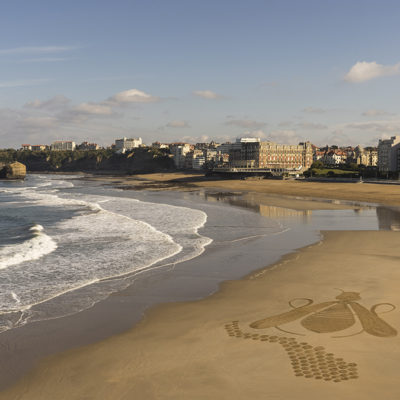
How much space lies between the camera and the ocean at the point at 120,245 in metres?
14.4

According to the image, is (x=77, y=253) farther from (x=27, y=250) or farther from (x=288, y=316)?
(x=288, y=316)

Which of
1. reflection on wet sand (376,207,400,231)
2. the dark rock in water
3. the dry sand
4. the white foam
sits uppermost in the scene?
the dark rock in water

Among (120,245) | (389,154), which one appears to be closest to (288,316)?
(120,245)

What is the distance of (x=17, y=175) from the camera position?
133500mm

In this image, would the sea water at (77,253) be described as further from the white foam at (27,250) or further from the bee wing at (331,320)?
the bee wing at (331,320)

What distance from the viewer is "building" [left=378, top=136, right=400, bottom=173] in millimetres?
133000

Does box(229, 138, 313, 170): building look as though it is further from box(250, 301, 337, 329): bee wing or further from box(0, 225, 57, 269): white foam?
box(250, 301, 337, 329): bee wing

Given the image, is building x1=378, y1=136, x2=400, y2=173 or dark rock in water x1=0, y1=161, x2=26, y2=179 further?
dark rock in water x1=0, y1=161, x2=26, y2=179

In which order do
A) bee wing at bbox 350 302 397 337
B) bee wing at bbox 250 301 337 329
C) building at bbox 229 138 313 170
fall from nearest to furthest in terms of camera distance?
bee wing at bbox 350 302 397 337
bee wing at bbox 250 301 337 329
building at bbox 229 138 313 170

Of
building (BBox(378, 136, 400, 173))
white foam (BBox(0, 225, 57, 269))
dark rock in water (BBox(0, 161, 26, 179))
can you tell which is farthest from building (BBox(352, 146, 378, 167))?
white foam (BBox(0, 225, 57, 269))

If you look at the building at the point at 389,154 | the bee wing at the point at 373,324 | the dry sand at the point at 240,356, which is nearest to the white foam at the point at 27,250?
the dry sand at the point at 240,356

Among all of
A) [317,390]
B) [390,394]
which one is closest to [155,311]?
[317,390]

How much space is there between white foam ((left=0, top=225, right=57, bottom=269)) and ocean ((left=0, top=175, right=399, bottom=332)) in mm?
49

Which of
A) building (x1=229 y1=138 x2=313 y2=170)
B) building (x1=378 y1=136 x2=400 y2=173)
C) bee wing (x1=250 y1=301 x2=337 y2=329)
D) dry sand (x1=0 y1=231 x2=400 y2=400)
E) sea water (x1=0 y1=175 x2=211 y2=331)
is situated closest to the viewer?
dry sand (x1=0 y1=231 x2=400 y2=400)
